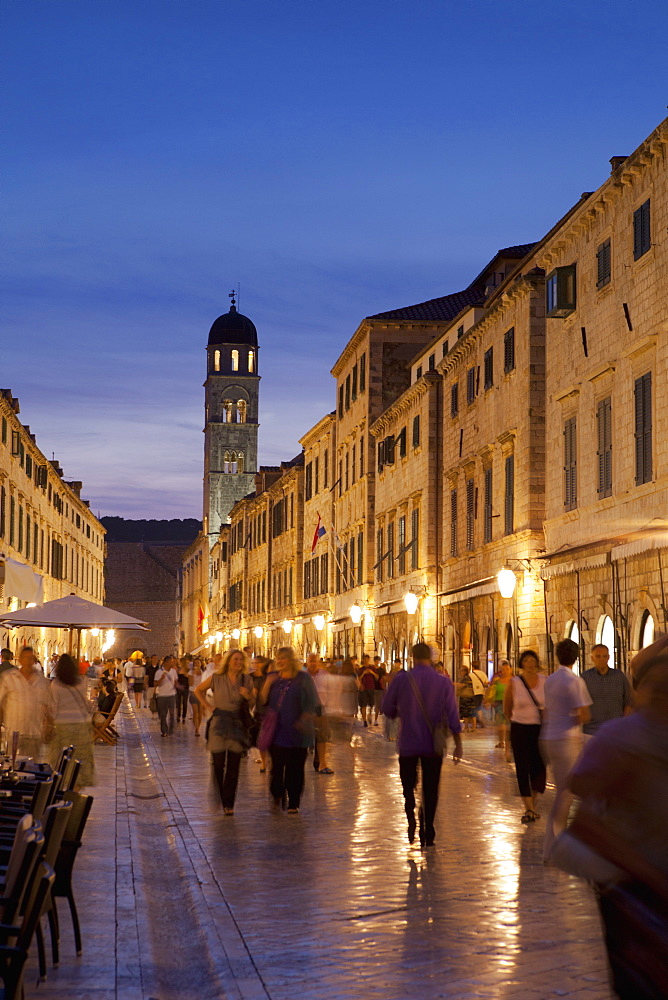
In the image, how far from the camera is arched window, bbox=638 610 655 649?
74.5ft

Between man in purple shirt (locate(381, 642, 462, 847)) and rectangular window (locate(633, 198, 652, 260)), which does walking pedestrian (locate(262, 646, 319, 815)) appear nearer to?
man in purple shirt (locate(381, 642, 462, 847))

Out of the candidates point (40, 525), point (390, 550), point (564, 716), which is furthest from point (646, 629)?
point (40, 525)

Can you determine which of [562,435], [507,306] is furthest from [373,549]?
[562,435]

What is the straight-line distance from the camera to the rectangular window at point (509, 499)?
3130 centimetres

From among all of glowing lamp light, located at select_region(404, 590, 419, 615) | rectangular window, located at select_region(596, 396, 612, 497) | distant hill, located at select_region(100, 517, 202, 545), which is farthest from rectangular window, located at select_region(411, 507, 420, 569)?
distant hill, located at select_region(100, 517, 202, 545)

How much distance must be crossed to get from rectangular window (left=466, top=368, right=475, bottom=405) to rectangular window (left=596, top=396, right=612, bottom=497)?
10.7 meters

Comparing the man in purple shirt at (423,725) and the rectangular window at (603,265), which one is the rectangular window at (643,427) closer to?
the rectangular window at (603,265)

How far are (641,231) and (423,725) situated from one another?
13.2 metres

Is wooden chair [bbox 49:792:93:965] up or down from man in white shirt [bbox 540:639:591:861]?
down

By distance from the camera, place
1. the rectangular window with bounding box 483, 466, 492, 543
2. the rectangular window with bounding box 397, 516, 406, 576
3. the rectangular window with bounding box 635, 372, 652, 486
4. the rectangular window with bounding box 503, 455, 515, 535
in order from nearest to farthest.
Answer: the rectangular window with bounding box 635, 372, 652, 486
the rectangular window with bounding box 503, 455, 515, 535
the rectangular window with bounding box 483, 466, 492, 543
the rectangular window with bounding box 397, 516, 406, 576

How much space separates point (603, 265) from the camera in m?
25.4

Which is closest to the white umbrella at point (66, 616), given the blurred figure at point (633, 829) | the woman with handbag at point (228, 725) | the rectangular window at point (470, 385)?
the woman with handbag at point (228, 725)

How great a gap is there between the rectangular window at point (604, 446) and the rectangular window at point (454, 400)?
12.7 m

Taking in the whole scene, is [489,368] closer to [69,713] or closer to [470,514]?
[470,514]
